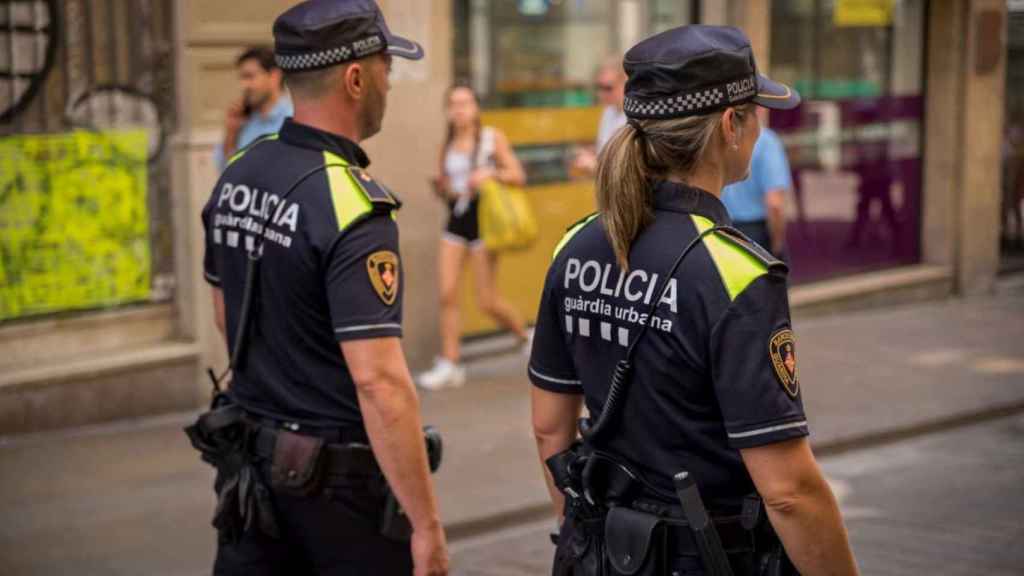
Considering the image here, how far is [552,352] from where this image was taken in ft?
10.6

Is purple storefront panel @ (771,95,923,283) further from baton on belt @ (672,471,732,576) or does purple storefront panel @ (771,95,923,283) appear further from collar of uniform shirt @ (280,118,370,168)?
baton on belt @ (672,471,732,576)

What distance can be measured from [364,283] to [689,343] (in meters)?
0.90

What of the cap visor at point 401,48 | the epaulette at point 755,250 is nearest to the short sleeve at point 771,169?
the cap visor at point 401,48

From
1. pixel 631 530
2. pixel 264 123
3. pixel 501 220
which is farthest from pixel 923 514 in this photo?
pixel 631 530

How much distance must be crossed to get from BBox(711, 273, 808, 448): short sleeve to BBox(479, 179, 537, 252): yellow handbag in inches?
271

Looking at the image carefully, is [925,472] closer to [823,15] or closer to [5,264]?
[5,264]

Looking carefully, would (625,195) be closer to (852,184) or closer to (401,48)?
(401,48)

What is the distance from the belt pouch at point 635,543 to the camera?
2906 mm

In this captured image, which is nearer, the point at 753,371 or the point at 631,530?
the point at 753,371

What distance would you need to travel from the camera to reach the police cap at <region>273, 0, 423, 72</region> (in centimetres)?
362

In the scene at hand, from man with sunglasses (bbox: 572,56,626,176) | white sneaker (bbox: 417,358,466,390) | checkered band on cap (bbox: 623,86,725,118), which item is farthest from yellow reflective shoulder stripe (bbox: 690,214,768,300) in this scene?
white sneaker (bbox: 417,358,466,390)

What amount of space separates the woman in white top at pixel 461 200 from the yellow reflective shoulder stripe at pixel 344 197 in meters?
6.00

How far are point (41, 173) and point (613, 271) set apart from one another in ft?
20.3

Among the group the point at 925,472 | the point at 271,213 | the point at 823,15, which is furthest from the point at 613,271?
the point at 823,15
